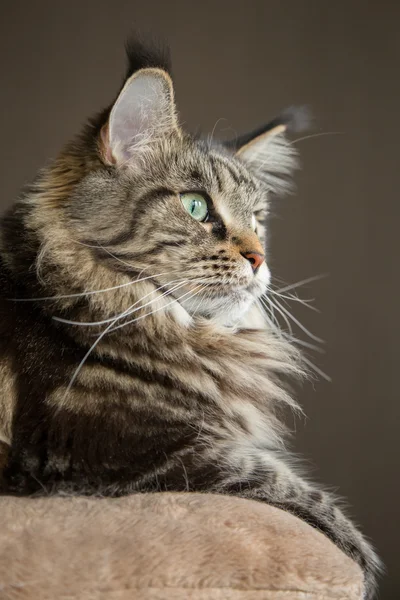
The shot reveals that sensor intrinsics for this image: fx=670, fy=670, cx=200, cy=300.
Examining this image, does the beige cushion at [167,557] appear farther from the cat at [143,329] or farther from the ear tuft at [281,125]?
the ear tuft at [281,125]

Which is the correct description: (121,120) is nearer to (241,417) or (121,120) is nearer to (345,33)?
(241,417)

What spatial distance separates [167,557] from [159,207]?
0.67 m

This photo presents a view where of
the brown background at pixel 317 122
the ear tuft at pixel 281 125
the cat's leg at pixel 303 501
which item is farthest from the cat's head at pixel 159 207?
the brown background at pixel 317 122

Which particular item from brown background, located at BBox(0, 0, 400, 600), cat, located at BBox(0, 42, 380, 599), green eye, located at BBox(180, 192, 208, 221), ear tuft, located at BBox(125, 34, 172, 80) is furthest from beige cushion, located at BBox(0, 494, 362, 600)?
brown background, located at BBox(0, 0, 400, 600)

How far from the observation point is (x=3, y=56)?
8.67 ft

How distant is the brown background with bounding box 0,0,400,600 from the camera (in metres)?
2.42

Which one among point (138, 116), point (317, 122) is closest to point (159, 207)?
point (138, 116)

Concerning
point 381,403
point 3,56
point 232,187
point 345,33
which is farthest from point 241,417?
point 3,56

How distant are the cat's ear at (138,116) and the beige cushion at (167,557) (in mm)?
689

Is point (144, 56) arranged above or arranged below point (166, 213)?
above

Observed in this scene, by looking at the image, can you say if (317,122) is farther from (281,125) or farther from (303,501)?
(303,501)

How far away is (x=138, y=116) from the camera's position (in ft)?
4.24

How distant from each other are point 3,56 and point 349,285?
1.62 metres

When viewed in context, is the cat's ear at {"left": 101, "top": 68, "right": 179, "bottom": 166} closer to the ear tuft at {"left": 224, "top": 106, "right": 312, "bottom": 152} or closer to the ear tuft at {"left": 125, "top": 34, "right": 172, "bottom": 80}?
the ear tuft at {"left": 125, "top": 34, "right": 172, "bottom": 80}
